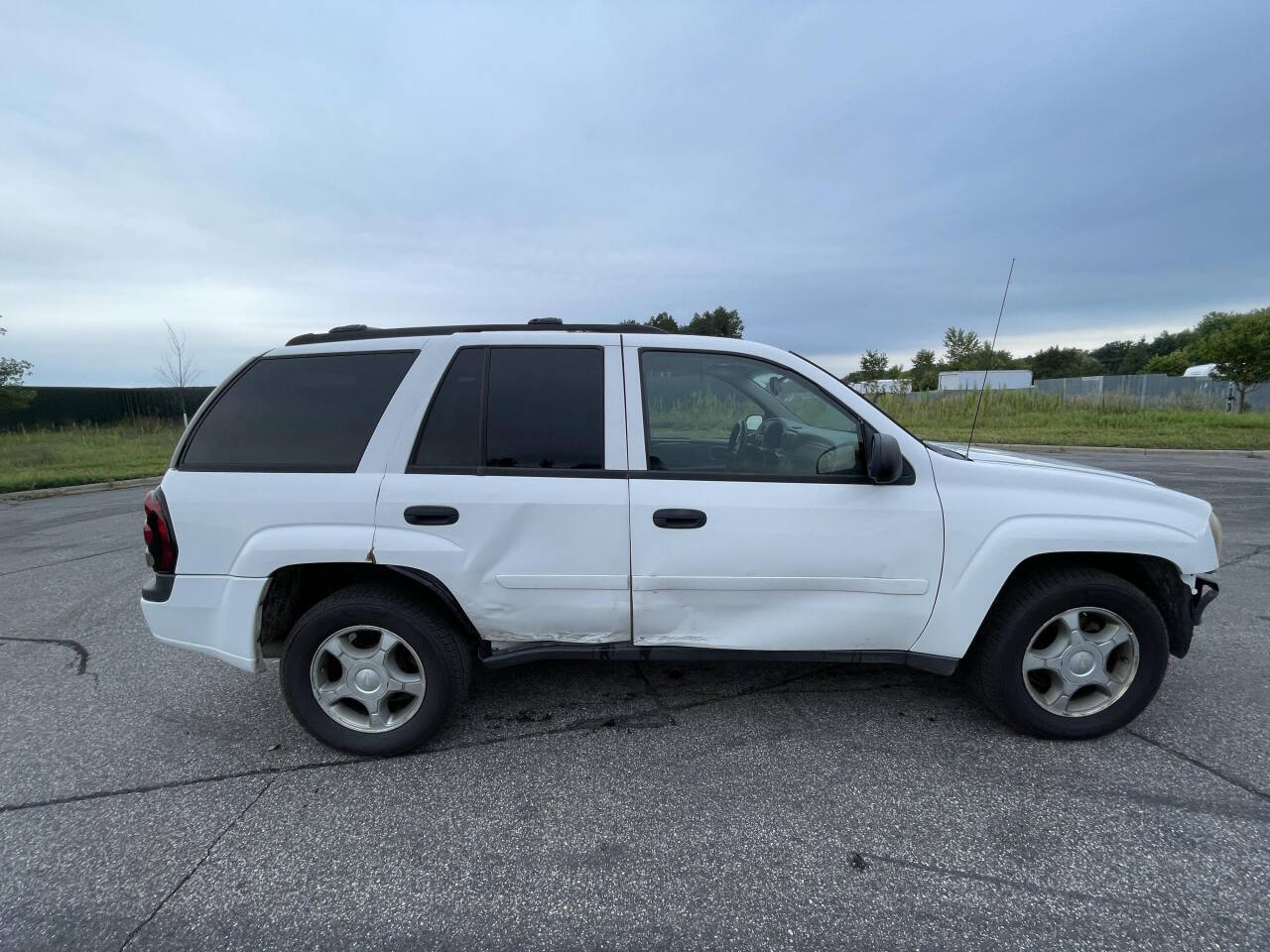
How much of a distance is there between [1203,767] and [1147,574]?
808mm

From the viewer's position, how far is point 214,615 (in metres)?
2.79

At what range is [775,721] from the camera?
306 cm

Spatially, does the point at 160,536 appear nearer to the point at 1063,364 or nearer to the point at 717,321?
the point at 717,321

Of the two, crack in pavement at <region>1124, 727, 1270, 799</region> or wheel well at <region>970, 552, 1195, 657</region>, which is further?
wheel well at <region>970, 552, 1195, 657</region>

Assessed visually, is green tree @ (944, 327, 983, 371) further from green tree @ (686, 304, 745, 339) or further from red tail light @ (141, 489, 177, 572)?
red tail light @ (141, 489, 177, 572)

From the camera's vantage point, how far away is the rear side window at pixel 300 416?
110 inches

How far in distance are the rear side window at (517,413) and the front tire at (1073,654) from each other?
1.94m

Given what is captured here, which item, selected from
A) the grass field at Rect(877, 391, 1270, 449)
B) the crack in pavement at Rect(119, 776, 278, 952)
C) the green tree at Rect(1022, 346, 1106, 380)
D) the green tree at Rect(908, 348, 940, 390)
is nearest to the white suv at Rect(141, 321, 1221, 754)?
the crack in pavement at Rect(119, 776, 278, 952)

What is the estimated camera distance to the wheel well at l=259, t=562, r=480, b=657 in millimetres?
2758

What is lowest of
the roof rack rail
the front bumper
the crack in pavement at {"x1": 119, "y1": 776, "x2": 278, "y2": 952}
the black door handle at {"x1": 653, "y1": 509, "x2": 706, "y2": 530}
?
the crack in pavement at {"x1": 119, "y1": 776, "x2": 278, "y2": 952}

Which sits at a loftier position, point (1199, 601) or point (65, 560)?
point (1199, 601)

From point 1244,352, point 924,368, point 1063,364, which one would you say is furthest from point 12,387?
point 1063,364

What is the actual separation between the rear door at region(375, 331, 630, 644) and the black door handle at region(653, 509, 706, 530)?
0.50 ft

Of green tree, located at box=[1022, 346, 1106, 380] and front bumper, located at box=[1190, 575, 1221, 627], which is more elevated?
green tree, located at box=[1022, 346, 1106, 380]
